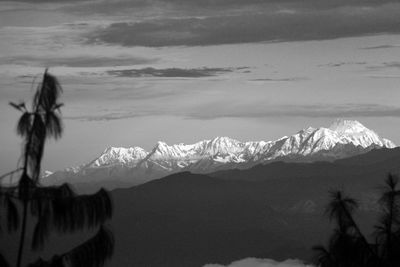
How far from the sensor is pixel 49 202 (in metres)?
15.9

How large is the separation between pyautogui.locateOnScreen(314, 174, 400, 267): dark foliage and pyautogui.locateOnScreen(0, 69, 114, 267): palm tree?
656cm

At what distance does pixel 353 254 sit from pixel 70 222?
733 cm

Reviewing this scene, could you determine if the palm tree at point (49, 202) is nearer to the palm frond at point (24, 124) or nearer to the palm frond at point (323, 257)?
the palm frond at point (24, 124)

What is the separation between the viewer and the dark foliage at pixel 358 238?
20703 millimetres

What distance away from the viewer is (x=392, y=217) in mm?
21953

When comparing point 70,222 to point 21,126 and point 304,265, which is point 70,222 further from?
point 304,265

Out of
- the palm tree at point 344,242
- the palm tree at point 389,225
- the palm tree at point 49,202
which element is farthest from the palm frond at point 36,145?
the palm tree at point 389,225

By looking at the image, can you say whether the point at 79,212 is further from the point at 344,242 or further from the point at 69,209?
the point at 344,242

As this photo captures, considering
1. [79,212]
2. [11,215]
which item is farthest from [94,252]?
[11,215]

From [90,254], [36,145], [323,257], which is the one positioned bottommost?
[90,254]

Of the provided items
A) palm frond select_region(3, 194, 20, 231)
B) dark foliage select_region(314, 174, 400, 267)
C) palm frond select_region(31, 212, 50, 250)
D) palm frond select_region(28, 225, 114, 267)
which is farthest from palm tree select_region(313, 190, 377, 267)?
palm frond select_region(3, 194, 20, 231)

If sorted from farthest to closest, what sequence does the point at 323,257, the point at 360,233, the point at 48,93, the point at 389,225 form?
the point at 389,225, the point at 323,257, the point at 360,233, the point at 48,93

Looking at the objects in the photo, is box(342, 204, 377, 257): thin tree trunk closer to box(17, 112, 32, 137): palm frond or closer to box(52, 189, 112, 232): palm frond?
box(52, 189, 112, 232): palm frond

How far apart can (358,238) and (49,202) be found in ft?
25.8
